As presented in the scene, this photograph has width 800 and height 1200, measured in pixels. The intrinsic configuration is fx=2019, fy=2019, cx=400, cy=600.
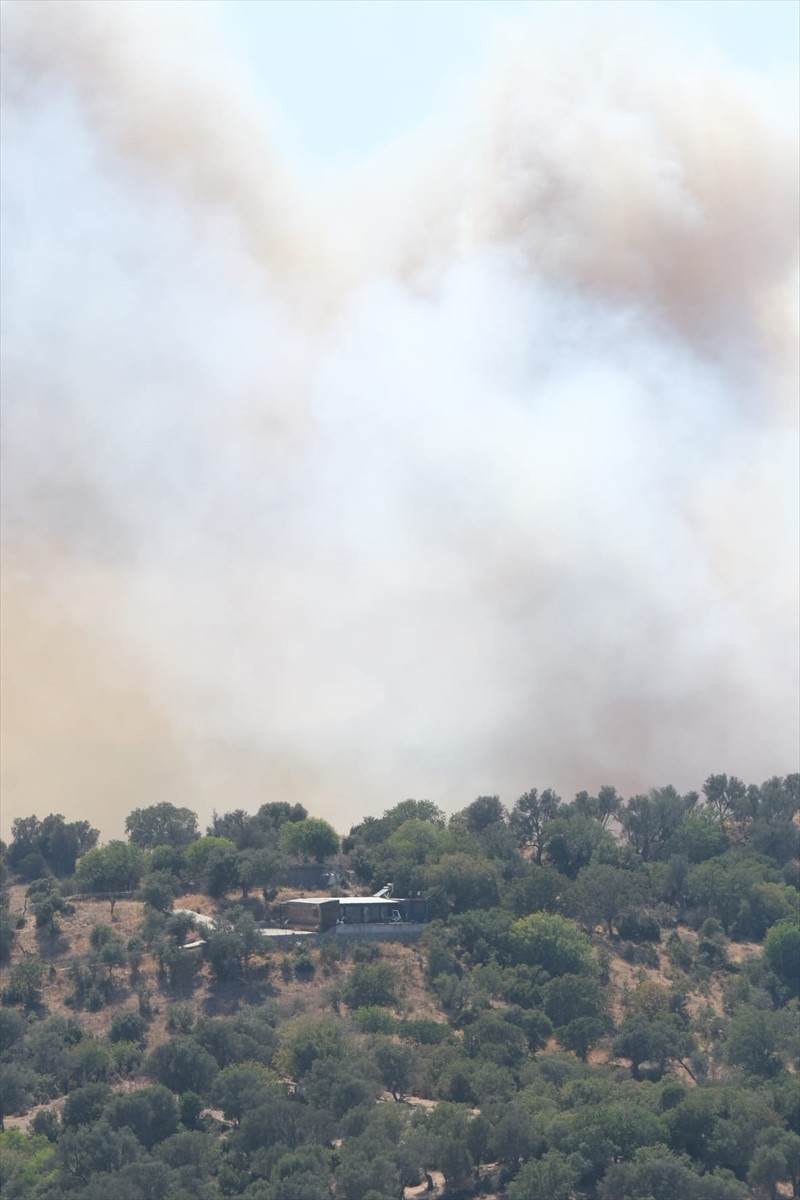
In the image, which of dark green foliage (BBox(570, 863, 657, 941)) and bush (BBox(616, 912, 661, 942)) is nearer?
bush (BBox(616, 912, 661, 942))

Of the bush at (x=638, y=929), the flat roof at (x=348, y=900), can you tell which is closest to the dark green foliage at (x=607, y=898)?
the bush at (x=638, y=929)

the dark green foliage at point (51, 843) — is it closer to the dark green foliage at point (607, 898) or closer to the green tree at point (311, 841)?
the green tree at point (311, 841)

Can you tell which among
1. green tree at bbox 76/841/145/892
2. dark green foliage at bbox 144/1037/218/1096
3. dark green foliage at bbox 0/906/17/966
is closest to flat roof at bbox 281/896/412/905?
green tree at bbox 76/841/145/892

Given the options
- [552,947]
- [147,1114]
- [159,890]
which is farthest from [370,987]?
[147,1114]

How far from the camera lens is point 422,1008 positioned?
325 ft

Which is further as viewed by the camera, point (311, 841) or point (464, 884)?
point (311, 841)

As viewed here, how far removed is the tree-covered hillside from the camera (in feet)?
257

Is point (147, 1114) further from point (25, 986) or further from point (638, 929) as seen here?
point (638, 929)

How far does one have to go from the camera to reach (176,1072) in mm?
86188

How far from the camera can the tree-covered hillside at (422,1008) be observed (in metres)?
78.2

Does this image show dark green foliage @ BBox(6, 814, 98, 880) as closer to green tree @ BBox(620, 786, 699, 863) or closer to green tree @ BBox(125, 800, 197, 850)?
green tree @ BBox(125, 800, 197, 850)

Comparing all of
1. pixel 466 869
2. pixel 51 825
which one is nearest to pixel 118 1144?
pixel 466 869

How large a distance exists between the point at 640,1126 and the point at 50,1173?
2299 centimetres

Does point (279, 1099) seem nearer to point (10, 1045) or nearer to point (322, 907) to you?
point (10, 1045)
